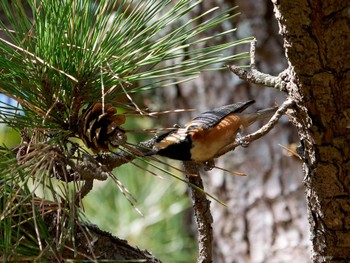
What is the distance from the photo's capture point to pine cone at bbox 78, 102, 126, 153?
2.34 ft

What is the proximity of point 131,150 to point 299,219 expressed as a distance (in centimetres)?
115

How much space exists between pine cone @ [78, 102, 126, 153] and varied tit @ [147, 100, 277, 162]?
0.14 ft

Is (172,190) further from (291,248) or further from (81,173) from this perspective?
(81,173)

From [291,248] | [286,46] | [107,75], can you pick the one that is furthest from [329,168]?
[291,248]

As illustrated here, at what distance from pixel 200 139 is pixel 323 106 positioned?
132 mm

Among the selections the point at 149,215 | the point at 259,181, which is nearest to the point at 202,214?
the point at 259,181

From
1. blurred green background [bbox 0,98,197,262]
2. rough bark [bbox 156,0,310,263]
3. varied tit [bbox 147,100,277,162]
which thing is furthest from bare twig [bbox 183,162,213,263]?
blurred green background [bbox 0,98,197,262]

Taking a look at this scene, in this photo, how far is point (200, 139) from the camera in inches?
28.1

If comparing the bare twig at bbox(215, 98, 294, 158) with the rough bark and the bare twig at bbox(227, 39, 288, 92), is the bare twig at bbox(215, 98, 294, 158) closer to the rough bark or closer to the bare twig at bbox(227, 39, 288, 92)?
the bare twig at bbox(227, 39, 288, 92)

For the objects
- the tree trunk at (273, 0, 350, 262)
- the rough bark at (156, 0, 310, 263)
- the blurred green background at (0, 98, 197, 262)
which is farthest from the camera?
the blurred green background at (0, 98, 197, 262)

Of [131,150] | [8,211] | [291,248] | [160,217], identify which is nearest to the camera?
[8,211]

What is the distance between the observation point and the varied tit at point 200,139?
27.9 inches

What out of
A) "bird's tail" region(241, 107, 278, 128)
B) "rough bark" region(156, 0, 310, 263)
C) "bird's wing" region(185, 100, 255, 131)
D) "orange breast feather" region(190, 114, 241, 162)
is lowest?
"orange breast feather" region(190, 114, 241, 162)

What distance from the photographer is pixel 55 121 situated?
2.40 feet
